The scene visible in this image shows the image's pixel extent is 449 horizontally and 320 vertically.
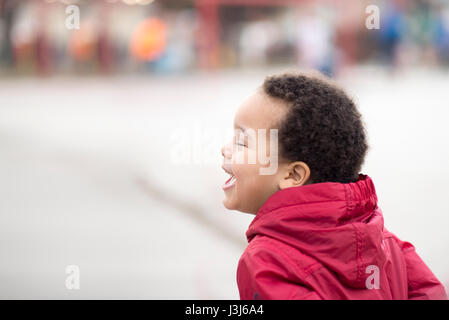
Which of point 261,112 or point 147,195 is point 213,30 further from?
point 261,112

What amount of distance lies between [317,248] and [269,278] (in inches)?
4.2

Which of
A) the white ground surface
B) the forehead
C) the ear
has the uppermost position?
the forehead

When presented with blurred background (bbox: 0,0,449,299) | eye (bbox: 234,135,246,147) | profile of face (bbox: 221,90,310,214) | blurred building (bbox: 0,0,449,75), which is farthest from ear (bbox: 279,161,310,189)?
blurred building (bbox: 0,0,449,75)

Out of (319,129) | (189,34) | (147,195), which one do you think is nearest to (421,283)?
(319,129)

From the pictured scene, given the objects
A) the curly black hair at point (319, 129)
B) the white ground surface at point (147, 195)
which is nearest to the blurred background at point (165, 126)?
the white ground surface at point (147, 195)

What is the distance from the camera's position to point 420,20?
12.9m

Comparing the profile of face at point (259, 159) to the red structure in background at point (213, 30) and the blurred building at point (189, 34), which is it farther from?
the red structure in background at point (213, 30)

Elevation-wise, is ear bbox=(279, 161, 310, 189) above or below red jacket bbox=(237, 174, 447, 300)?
above

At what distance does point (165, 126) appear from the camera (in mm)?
6109

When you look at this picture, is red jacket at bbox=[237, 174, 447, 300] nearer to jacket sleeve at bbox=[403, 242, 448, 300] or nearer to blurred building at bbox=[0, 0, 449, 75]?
jacket sleeve at bbox=[403, 242, 448, 300]

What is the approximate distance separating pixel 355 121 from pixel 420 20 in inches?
498

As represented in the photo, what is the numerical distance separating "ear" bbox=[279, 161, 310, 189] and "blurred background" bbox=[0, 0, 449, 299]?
239 mm

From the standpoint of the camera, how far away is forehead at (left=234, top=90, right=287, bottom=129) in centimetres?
118

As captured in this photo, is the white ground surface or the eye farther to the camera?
the white ground surface
